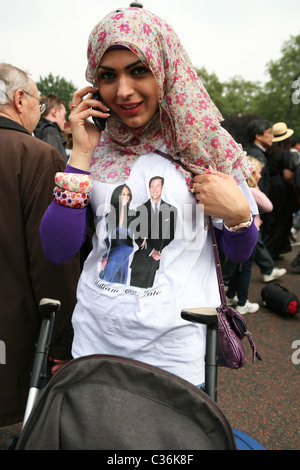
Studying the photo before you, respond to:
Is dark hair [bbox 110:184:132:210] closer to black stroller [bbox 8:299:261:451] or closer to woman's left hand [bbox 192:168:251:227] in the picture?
woman's left hand [bbox 192:168:251:227]

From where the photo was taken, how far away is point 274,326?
479cm

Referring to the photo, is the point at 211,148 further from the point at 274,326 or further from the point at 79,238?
the point at 274,326

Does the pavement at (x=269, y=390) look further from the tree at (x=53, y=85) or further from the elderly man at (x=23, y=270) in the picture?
the tree at (x=53, y=85)

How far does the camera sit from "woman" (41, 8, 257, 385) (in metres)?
1.41

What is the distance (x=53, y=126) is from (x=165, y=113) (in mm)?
3657

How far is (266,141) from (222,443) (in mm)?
5915

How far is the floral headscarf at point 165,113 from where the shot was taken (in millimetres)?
Result: 1418

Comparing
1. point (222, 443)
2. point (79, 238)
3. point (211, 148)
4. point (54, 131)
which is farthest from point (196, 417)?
point (54, 131)

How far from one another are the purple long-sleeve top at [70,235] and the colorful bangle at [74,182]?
63 millimetres

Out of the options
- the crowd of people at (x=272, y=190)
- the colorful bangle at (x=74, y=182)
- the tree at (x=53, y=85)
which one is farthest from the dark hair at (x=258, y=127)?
the tree at (x=53, y=85)

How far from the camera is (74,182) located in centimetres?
145

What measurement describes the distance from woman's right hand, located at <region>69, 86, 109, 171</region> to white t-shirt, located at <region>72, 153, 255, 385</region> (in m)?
0.12

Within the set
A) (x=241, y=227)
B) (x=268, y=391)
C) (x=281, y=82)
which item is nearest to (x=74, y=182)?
(x=241, y=227)

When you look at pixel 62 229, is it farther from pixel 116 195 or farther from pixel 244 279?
pixel 244 279
